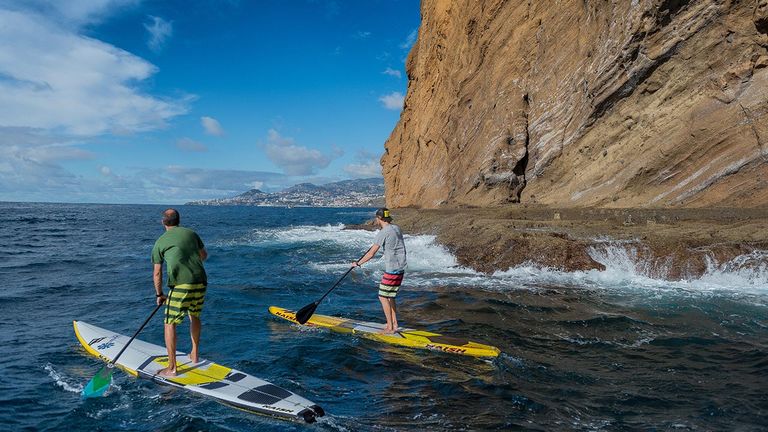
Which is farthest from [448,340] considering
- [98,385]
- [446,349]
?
[98,385]

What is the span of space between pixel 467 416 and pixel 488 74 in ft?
110

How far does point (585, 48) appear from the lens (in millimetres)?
27422

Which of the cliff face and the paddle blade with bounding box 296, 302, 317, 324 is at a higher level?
the cliff face

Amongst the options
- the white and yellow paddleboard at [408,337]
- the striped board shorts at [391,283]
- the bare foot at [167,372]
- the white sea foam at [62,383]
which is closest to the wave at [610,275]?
the white and yellow paddleboard at [408,337]

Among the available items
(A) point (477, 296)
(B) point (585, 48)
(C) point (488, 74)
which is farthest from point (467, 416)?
(C) point (488, 74)

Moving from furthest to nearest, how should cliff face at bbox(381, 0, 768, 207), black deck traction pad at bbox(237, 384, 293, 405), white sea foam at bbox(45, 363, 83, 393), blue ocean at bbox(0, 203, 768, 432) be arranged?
cliff face at bbox(381, 0, 768, 207) < white sea foam at bbox(45, 363, 83, 393) < black deck traction pad at bbox(237, 384, 293, 405) < blue ocean at bbox(0, 203, 768, 432)

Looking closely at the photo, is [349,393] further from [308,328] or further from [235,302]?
[235,302]

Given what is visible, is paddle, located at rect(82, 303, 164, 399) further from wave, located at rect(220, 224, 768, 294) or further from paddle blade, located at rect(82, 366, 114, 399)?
wave, located at rect(220, 224, 768, 294)

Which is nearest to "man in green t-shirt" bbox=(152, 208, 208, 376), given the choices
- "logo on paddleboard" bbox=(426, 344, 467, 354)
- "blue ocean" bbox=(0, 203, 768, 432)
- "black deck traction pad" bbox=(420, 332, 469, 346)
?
"blue ocean" bbox=(0, 203, 768, 432)

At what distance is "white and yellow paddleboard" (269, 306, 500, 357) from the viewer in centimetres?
845

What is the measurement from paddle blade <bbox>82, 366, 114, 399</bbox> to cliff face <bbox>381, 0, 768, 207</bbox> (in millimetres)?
20887

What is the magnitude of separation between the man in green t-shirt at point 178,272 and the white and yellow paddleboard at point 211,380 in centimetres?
57

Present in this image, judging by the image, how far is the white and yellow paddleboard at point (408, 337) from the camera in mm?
8453

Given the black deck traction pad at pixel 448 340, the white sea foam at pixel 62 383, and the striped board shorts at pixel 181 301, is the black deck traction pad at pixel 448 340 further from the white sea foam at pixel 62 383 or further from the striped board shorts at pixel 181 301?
the white sea foam at pixel 62 383
